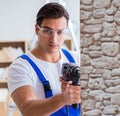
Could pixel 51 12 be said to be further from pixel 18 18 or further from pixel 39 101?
pixel 18 18

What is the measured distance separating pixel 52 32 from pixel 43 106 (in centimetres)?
18

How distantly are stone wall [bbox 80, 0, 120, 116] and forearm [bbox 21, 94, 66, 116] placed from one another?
0.47 feet

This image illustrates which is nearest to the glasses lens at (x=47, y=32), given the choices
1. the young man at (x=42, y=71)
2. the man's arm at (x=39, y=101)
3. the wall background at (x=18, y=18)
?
the young man at (x=42, y=71)

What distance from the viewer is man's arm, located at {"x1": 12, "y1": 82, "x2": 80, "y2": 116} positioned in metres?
0.66

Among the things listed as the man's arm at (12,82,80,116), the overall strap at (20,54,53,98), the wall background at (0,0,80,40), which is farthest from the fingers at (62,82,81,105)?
the wall background at (0,0,80,40)

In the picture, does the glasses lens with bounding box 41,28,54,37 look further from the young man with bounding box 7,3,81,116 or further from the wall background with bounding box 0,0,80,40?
the wall background with bounding box 0,0,80,40

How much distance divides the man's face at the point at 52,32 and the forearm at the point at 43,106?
0.15m

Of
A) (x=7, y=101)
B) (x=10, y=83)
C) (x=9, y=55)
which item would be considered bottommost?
(x=7, y=101)

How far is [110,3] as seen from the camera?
54cm

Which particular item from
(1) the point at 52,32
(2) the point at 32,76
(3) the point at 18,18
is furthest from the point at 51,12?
(3) the point at 18,18

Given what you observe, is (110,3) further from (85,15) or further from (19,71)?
(19,71)

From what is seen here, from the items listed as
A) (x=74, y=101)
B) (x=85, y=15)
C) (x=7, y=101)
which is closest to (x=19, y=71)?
(x=74, y=101)

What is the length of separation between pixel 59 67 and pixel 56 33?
10 cm

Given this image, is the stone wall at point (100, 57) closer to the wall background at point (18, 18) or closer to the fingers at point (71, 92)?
the fingers at point (71, 92)
